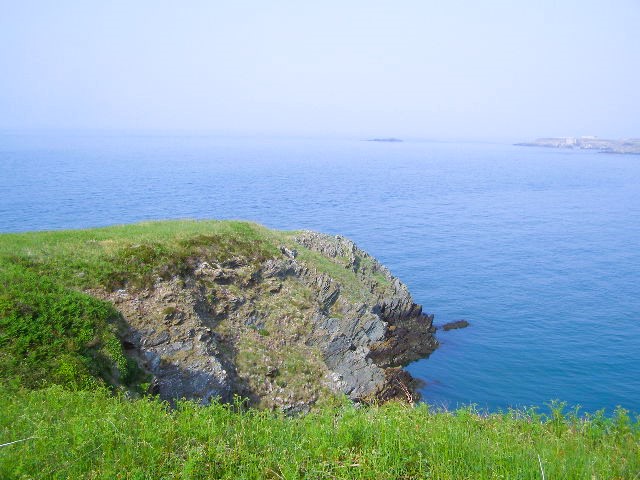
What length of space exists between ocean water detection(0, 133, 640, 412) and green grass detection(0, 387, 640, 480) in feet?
65.6

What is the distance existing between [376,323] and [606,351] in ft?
57.9

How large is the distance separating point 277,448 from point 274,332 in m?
19.1

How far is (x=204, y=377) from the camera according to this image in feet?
77.1

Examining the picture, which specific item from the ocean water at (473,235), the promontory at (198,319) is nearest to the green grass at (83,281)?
the promontory at (198,319)

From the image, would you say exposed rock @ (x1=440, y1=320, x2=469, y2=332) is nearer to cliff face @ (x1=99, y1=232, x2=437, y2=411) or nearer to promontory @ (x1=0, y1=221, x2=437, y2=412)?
cliff face @ (x1=99, y1=232, x2=437, y2=411)

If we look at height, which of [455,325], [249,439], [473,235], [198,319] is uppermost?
[249,439]

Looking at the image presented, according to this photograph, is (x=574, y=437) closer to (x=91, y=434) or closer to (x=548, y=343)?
Answer: (x=91, y=434)

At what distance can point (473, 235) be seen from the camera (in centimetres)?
7056

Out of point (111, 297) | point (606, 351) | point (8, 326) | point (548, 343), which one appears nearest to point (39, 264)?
point (111, 297)

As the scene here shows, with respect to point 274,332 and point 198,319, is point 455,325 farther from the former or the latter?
point 198,319

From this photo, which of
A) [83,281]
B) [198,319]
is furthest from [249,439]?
[83,281]

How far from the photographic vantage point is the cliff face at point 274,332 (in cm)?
2405

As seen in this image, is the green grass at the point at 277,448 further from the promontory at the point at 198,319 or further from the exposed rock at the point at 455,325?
the exposed rock at the point at 455,325

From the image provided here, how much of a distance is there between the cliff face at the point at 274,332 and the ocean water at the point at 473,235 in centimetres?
468
